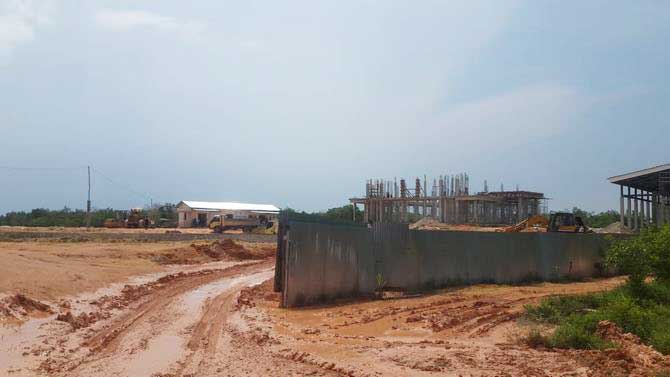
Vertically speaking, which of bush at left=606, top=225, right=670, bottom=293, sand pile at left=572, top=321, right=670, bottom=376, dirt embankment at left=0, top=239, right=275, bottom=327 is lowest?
sand pile at left=572, top=321, right=670, bottom=376

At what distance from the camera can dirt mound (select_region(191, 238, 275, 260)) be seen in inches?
1428

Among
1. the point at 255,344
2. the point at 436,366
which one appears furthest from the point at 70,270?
the point at 436,366

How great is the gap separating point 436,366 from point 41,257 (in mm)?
20289

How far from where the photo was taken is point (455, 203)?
4488 cm

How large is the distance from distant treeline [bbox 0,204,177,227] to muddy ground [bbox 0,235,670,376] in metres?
62.0

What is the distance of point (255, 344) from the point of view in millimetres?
11062

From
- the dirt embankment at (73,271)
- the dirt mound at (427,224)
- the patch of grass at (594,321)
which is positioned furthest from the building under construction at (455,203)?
the patch of grass at (594,321)

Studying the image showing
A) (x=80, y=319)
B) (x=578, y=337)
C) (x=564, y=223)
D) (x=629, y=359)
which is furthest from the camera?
(x=564, y=223)

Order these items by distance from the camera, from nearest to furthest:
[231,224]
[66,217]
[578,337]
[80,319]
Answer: [578,337] < [80,319] < [231,224] < [66,217]

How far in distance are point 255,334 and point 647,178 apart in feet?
108

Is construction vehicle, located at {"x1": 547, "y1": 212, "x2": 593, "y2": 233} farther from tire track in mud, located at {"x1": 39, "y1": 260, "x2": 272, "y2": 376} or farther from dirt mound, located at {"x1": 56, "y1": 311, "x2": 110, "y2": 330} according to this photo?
dirt mound, located at {"x1": 56, "y1": 311, "x2": 110, "y2": 330}

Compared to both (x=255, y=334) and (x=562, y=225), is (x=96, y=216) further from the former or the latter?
(x=255, y=334)

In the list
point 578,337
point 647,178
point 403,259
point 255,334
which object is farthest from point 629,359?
point 647,178

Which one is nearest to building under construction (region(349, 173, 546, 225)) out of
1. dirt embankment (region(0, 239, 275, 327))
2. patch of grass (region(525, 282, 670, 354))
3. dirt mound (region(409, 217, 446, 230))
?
dirt mound (region(409, 217, 446, 230))
